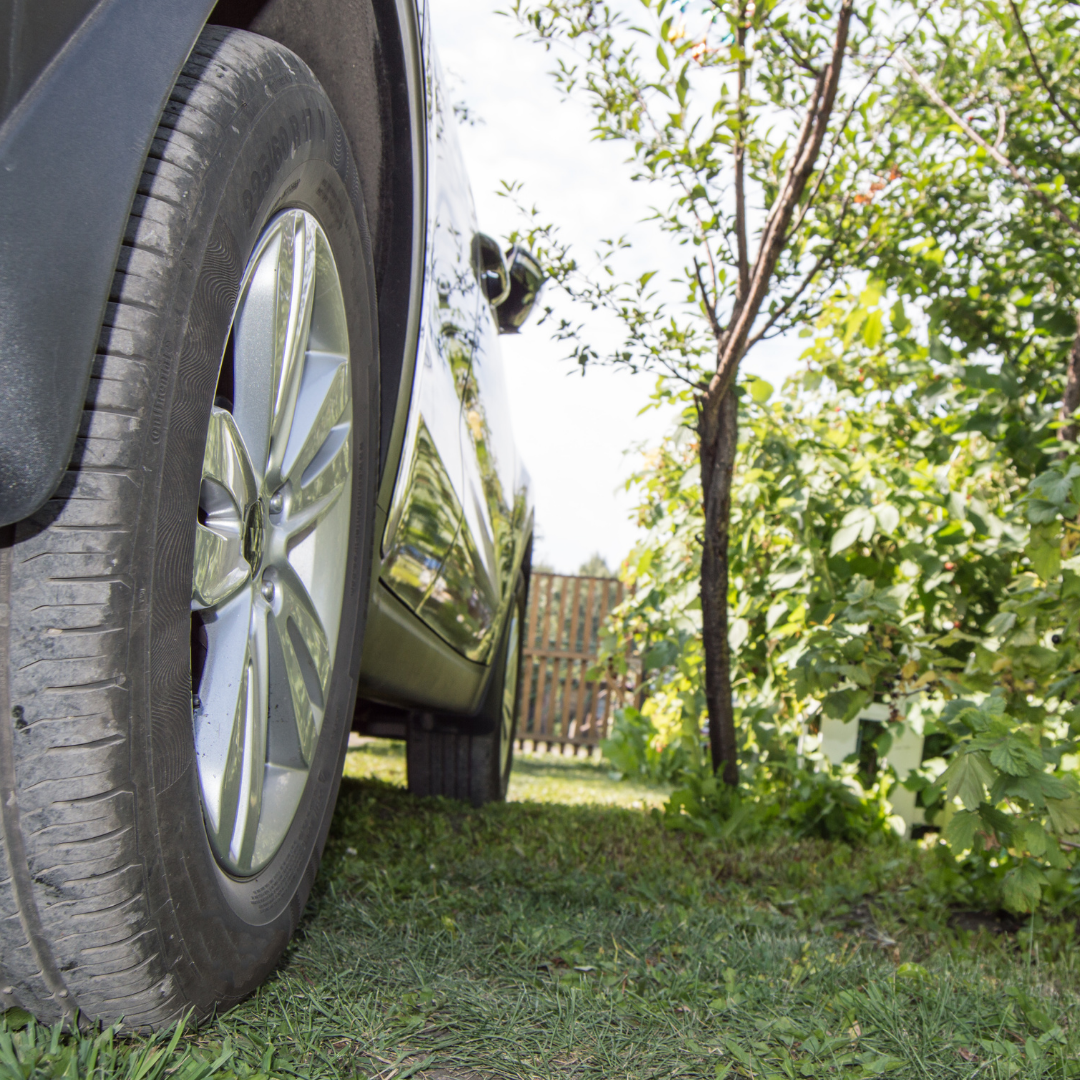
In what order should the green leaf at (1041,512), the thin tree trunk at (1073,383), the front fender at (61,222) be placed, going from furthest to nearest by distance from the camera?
the thin tree trunk at (1073,383)
the green leaf at (1041,512)
the front fender at (61,222)

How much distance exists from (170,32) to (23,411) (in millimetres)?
352

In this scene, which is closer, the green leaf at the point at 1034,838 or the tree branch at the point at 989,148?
the green leaf at the point at 1034,838

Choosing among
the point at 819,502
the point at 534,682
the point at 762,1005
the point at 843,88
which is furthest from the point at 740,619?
the point at 534,682

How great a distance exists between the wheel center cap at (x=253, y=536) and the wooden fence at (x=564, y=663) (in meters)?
8.50

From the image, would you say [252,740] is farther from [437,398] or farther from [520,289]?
[520,289]

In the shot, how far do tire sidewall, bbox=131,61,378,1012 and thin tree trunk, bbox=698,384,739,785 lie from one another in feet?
6.22

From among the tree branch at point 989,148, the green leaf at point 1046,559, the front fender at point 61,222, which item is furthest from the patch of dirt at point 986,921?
the front fender at point 61,222

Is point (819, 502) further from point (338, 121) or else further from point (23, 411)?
point (23, 411)

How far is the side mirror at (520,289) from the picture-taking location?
235 cm

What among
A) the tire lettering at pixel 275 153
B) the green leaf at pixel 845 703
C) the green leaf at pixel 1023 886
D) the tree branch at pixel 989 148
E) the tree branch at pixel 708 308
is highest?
the tree branch at pixel 989 148

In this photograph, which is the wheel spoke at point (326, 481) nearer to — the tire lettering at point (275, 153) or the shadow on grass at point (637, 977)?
the tire lettering at point (275, 153)

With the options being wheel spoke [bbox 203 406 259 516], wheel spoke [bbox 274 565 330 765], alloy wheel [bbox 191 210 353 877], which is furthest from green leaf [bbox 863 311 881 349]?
wheel spoke [bbox 203 406 259 516]

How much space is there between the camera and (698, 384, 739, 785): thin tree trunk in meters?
2.83

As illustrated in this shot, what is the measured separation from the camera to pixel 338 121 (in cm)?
122
